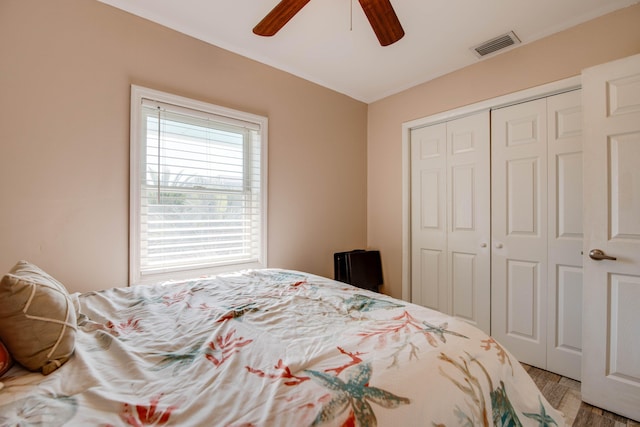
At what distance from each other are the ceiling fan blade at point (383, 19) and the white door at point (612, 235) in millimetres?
1368

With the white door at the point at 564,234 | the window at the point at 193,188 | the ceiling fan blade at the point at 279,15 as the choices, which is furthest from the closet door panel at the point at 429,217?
the ceiling fan blade at the point at 279,15

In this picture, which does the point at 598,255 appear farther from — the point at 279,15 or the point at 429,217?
the point at 279,15

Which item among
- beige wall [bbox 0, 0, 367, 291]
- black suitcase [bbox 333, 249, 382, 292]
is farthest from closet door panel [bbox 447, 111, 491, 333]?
beige wall [bbox 0, 0, 367, 291]

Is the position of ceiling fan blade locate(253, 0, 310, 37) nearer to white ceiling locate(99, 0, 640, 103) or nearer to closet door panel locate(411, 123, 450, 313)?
white ceiling locate(99, 0, 640, 103)

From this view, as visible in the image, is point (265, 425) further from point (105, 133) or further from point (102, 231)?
point (105, 133)

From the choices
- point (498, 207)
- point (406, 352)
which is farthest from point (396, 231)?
point (406, 352)

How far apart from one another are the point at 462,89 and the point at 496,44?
0.42 meters

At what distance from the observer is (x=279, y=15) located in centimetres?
152

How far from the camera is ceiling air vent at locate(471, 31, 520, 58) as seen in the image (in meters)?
2.19

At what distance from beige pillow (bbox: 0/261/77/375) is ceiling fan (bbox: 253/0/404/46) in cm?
159

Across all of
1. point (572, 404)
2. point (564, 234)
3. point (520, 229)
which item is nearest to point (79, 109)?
point (520, 229)

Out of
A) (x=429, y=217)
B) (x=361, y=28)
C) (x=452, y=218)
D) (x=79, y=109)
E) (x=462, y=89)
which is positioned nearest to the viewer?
(x=79, y=109)

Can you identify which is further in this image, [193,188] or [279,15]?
[193,188]

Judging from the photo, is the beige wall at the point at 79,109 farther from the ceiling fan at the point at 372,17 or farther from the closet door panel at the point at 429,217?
the closet door panel at the point at 429,217
